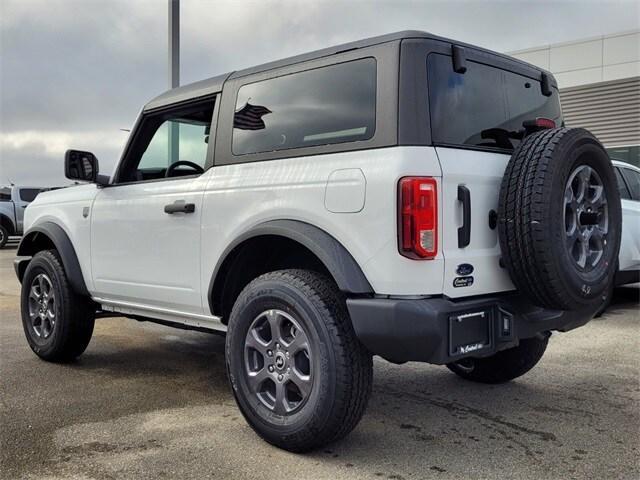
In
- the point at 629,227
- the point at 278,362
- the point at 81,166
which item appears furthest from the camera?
the point at 629,227

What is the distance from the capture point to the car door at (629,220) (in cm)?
685

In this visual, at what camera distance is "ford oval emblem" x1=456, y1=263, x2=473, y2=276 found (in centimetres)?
286

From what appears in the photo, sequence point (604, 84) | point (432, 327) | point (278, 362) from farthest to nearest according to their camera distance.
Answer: point (604, 84) → point (278, 362) → point (432, 327)

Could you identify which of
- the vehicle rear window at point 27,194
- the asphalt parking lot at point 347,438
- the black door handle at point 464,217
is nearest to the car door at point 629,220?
the asphalt parking lot at point 347,438

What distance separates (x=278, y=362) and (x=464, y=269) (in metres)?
1.00

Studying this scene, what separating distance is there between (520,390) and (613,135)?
15476 millimetres

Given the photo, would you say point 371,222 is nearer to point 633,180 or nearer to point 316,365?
point 316,365

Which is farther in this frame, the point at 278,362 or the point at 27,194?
the point at 27,194

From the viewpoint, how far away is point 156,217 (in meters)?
3.91

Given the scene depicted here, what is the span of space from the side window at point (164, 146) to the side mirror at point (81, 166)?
21 cm

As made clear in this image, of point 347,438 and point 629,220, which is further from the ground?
point 629,220

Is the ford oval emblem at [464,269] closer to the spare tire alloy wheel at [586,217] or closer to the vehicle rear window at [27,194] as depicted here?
the spare tire alloy wheel at [586,217]

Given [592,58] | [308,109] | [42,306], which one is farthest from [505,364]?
[592,58]

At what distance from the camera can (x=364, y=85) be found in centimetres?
304
